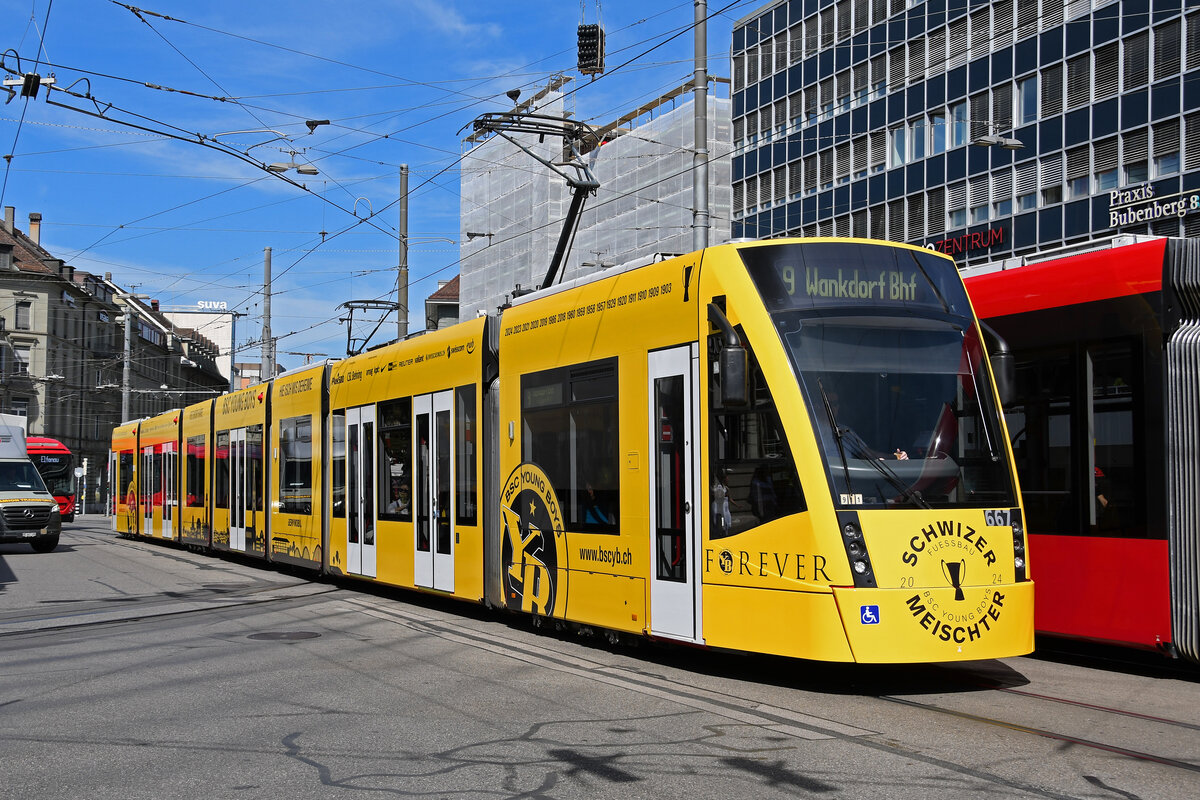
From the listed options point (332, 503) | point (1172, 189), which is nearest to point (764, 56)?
point (1172, 189)

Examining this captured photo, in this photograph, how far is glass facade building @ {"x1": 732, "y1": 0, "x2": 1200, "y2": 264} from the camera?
1169 inches

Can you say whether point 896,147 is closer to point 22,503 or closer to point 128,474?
point 128,474

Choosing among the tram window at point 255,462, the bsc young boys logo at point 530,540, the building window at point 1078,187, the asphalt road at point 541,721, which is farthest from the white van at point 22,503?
the building window at point 1078,187

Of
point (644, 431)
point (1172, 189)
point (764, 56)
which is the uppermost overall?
point (764, 56)

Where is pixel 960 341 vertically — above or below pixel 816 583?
above

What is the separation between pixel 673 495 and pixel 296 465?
36.2ft

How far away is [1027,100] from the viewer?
3312 centimetres

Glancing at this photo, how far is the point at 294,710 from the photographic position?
7.80m

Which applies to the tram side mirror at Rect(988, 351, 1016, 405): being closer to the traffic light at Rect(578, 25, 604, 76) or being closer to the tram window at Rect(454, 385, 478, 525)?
the tram window at Rect(454, 385, 478, 525)

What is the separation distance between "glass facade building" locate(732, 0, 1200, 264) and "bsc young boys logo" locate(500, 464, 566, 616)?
21.1 meters

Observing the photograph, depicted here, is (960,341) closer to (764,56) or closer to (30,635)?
(30,635)

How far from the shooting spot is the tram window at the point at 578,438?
10.2 meters

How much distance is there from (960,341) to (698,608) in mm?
2655

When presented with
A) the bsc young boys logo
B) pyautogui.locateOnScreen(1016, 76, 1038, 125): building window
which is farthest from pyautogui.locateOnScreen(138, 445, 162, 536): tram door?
pyautogui.locateOnScreen(1016, 76, 1038, 125): building window
